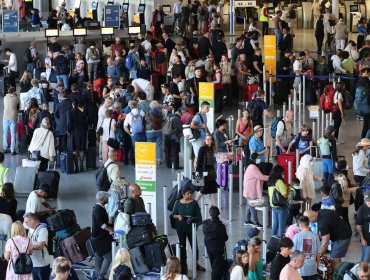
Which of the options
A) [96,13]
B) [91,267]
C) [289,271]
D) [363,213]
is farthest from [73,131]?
[96,13]

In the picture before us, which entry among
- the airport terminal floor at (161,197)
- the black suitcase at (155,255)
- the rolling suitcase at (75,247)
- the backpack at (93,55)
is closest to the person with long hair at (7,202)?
the rolling suitcase at (75,247)

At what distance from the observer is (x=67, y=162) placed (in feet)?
83.1

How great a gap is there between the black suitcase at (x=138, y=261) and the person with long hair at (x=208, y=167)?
140 inches

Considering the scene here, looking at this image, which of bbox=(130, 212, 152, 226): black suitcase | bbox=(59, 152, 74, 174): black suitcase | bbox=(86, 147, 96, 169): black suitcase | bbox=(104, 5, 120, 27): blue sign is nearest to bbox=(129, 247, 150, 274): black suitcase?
bbox=(130, 212, 152, 226): black suitcase

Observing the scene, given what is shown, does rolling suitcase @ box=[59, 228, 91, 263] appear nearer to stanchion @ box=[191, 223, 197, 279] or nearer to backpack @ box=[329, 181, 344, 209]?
stanchion @ box=[191, 223, 197, 279]

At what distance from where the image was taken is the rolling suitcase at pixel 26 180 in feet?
76.5

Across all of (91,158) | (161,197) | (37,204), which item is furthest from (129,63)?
(37,204)

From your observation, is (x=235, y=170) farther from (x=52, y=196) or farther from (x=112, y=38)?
(x=112, y=38)

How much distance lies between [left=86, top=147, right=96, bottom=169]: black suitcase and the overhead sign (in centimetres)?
579

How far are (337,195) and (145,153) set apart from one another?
9.84 feet

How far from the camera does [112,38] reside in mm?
39438

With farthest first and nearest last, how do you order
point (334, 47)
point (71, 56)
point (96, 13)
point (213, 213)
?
point (96, 13), point (334, 47), point (71, 56), point (213, 213)

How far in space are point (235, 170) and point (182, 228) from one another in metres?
4.75

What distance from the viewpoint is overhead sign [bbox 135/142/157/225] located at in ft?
64.8
